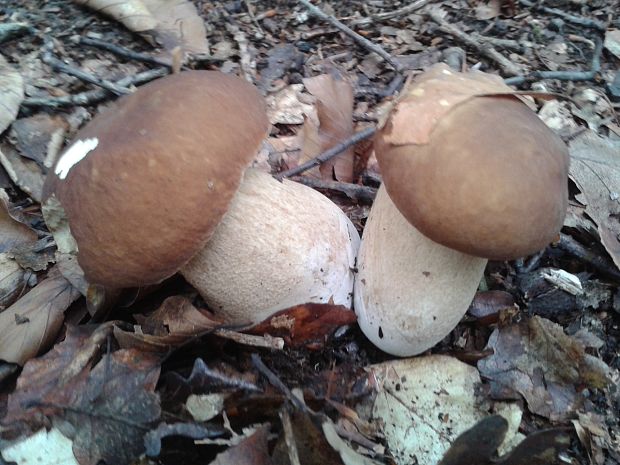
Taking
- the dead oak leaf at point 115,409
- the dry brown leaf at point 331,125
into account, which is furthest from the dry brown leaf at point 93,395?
the dry brown leaf at point 331,125

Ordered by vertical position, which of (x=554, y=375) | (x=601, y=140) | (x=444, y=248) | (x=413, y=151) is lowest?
(x=554, y=375)

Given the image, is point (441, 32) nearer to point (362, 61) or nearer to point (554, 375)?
point (362, 61)

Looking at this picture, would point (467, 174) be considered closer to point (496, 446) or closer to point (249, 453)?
point (496, 446)

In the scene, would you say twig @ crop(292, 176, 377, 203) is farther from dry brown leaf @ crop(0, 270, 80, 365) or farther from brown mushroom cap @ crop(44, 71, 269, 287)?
dry brown leaf @ crop(0, 270, 80, 365)

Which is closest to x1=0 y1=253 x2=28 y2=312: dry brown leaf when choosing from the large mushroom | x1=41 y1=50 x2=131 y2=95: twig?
x1=41 y1=50 x2=131 y2=95: twig

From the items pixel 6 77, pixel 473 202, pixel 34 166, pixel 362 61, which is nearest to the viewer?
pixel 473 202

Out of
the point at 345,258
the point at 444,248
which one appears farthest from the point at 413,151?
the point at 345,258

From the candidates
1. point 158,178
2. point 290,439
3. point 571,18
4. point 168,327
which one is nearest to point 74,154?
point 158,178
